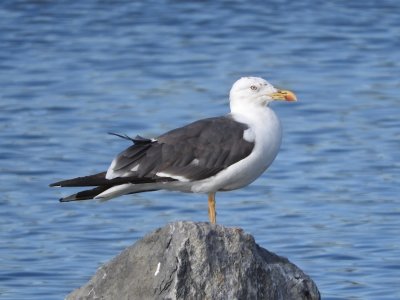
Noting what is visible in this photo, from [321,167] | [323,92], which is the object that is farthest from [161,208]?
[323,92]

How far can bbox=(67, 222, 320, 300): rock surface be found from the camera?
723 centimetres

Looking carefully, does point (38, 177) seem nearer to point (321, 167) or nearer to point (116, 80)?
point (321, 167)

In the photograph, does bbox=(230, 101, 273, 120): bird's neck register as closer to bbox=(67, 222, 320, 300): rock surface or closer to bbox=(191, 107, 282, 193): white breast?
bbox=(191, 107, 282, 193): white breast

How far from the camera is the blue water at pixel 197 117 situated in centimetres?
1137

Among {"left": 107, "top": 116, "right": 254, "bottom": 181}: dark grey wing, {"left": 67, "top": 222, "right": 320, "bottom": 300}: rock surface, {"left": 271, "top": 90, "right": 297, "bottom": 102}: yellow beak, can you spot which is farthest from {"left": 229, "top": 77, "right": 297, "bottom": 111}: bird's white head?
{"left": 67, "top": 222, "right": 320, "bottom": 300}: rock surface

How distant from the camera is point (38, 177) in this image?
45.4ft

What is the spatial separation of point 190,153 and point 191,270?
140 centimetres

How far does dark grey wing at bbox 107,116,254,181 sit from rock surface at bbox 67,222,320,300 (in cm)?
93

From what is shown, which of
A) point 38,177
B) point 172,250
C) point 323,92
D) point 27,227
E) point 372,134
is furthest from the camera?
point 323,92

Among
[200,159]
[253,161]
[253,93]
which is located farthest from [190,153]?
[253,93]

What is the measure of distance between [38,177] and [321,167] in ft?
9.39

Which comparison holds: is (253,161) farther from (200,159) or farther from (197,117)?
(197,117)

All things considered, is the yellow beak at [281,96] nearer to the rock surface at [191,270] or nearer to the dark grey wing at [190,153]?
the dark grey wing at [190,153]

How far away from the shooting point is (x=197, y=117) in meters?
15.4
